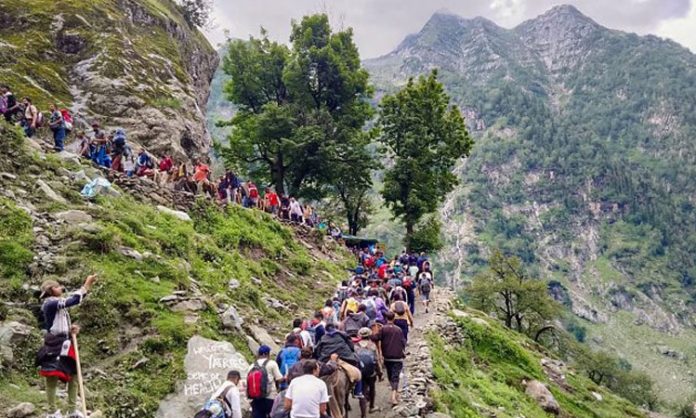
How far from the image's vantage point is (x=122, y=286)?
39.9 ft

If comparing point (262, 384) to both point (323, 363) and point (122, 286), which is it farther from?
point (122, 286)

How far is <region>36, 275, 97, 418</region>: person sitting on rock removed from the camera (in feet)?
27.2

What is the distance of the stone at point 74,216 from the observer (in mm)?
13672

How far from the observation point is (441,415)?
13.3m

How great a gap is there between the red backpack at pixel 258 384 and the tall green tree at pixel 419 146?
1232 inches

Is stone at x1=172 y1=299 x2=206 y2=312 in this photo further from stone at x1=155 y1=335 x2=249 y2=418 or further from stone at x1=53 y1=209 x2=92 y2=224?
stone at x1=53 y1=209 x2=92 y2=224

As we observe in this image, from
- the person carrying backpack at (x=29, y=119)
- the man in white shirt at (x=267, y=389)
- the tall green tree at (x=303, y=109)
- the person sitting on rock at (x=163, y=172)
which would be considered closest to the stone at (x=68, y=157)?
the person carrying backpack at (x=29, y=119)

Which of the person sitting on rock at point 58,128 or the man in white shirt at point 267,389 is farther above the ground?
the person sitting on rock at point 58,128

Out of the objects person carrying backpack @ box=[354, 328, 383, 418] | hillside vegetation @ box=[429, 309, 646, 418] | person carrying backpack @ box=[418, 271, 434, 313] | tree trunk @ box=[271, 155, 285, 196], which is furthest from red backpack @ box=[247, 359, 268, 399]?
tree trunk @ box=[271, 155, 285, 196]

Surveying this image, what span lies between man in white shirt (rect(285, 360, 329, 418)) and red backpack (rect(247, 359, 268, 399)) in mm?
786

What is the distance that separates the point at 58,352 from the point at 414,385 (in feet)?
29.8

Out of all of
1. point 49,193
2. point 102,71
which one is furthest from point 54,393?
point 102,71

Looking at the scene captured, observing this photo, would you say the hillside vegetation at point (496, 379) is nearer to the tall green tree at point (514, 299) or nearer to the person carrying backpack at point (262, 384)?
the person carrying backpack at point (262, 384)

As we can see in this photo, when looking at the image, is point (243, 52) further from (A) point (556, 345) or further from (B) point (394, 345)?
(A) point (556, 345)
